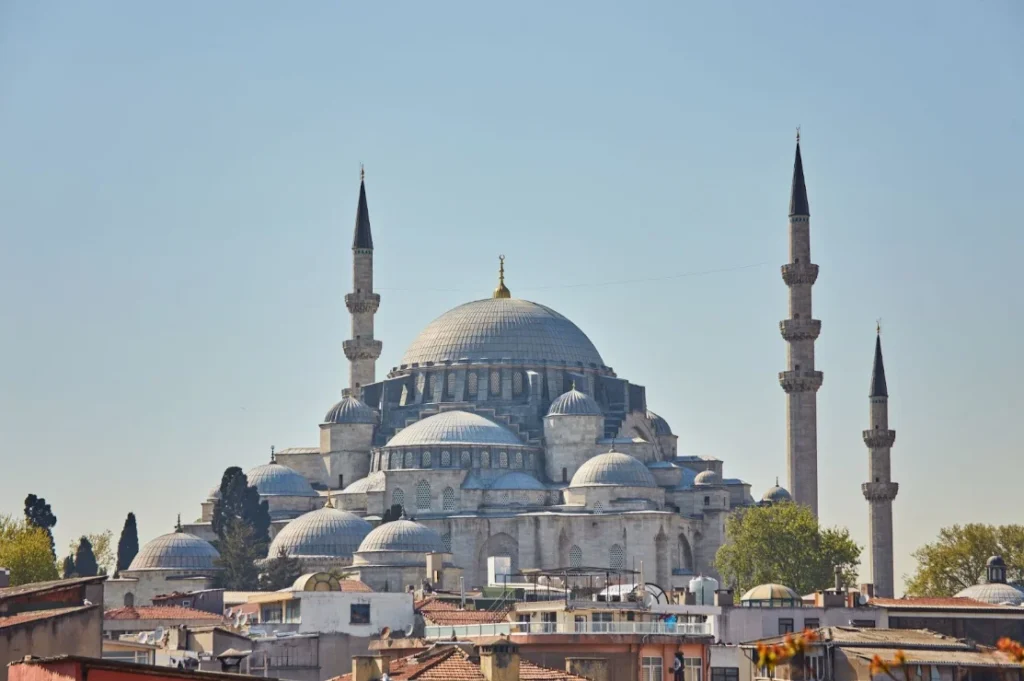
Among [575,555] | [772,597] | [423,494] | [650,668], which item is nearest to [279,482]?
[423,494]

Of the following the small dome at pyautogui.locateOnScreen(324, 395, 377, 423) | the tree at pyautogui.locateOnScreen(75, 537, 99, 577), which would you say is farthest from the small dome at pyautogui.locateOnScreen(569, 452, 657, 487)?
the tree at pyautogui.locateOnScreen(75, 537, 99, 577)

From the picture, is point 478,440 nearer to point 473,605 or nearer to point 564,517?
point 564,517

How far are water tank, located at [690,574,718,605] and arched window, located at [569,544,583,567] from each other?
19.3m

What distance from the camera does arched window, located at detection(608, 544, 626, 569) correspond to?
59.4 meters

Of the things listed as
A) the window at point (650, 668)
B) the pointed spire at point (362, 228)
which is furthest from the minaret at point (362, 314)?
the window at point (650, 668)

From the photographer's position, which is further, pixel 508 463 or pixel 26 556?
pixel 508 463

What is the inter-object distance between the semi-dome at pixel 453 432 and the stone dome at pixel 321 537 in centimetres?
336

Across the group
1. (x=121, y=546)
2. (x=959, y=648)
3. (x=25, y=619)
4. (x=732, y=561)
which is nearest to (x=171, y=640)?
(x=959, y=648)

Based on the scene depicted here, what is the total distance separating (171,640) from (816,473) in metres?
32.9

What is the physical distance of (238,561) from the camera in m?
56.9

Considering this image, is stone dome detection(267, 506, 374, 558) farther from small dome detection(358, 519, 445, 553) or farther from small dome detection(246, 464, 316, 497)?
small dome detection(246, 464, 316, 497)

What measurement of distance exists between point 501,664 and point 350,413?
45.9m

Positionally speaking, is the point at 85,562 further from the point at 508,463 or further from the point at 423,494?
the point at 508,463

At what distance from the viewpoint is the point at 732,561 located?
58125 millimetres
